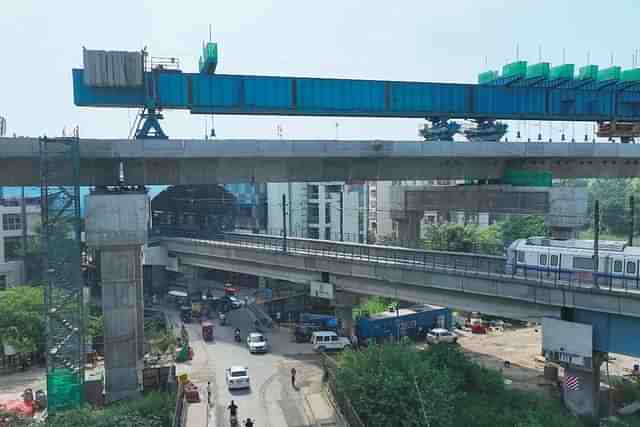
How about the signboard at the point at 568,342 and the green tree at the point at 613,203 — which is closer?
the signboard at the point at 568,342

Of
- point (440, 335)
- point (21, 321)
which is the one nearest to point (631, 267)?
point (440, 335)

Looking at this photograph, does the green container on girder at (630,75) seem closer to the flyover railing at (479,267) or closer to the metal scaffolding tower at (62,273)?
the flyover railing at (479,267)

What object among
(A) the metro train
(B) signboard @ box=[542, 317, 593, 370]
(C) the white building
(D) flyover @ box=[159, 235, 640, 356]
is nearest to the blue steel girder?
(D) flyover @ box=[159, 235, 640, 356]

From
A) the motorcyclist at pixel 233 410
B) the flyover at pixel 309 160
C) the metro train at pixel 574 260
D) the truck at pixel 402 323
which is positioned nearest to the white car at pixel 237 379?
the motorcyclist at pixel 233 410

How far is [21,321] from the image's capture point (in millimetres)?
36438

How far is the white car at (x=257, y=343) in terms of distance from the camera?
37.2 metres

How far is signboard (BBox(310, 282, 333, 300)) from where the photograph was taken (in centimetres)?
3523

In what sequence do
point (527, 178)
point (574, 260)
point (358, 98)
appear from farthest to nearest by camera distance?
point (527, 178) → point (358, 98) → point (574, 260)

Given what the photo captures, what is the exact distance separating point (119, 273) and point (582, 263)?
2170cm

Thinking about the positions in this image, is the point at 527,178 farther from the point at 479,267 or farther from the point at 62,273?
the point at 62,273

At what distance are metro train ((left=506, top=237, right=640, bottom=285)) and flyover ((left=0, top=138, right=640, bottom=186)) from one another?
23.5 ft

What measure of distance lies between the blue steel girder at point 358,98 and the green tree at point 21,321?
17685mm

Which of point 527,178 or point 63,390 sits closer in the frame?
point 63,390

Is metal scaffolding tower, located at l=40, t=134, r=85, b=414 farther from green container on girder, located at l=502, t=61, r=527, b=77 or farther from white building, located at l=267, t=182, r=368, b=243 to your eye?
white building, located at l=267, t=182, r=368, b=243
